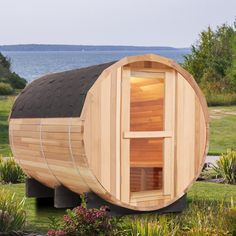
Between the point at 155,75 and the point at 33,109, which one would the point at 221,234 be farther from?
the point at 33,109

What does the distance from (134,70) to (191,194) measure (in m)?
3.64

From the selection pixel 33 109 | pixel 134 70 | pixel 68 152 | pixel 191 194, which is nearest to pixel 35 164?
pixel 33 109

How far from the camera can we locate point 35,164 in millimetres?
9977

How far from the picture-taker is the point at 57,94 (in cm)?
957

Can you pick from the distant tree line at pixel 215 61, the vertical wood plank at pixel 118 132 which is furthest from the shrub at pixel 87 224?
the distant tree line at pixel 215 61

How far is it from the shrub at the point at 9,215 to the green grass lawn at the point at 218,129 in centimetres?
1123

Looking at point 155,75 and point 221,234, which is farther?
point 155,75

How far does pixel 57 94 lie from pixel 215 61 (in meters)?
39.1

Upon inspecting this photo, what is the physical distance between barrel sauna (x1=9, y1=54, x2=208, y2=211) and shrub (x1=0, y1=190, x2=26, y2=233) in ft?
3.07

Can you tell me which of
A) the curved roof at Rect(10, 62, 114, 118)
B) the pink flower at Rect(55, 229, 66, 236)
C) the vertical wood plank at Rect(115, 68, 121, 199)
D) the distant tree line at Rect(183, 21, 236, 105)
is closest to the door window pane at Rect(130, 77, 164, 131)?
the curved roof at Rect(10, 62, 114, 118)

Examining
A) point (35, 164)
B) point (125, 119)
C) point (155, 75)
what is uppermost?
point (155, 75)

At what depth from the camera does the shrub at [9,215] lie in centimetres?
809

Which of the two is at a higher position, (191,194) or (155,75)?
(155,75)

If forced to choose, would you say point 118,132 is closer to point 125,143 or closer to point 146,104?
point 125,143
